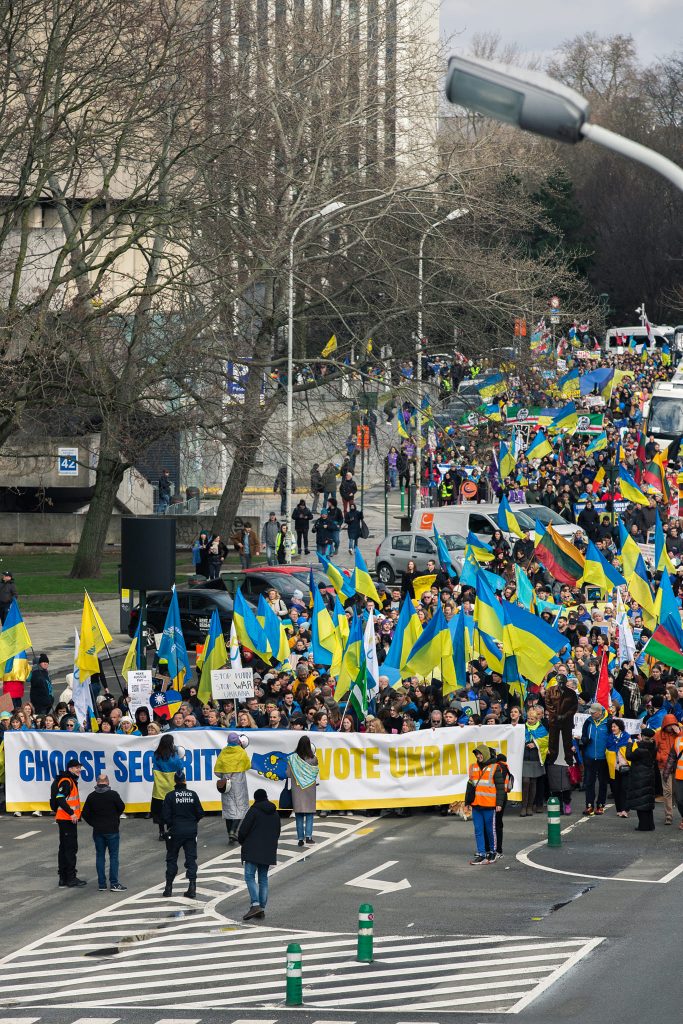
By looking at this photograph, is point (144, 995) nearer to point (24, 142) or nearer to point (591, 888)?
point (591, 888)

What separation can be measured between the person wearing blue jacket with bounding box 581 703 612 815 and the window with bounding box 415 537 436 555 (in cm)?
1833

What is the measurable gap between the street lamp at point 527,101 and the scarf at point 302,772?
12.9m

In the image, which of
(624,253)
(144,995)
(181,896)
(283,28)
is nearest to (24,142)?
(283,28)

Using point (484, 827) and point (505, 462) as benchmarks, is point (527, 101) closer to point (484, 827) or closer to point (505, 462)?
point (484, 827)

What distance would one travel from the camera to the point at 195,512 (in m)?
52.5

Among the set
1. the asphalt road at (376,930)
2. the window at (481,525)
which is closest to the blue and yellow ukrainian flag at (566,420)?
the window at (481,525)

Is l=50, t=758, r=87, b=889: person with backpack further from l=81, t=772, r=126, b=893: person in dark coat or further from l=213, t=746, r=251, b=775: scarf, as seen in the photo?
l=213, t=746, r=251, b=775: scarf

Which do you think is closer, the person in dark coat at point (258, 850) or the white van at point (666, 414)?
the person in dark coat at point (258, 850)

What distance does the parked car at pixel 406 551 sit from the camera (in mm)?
39000

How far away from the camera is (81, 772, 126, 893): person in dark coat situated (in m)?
18.4

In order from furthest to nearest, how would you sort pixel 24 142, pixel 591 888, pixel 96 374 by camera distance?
pixel 96 374 < pixel 24 142 < pixel 591 888

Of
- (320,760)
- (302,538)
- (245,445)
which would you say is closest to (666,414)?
(302,538)

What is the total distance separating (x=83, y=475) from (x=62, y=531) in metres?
1.99

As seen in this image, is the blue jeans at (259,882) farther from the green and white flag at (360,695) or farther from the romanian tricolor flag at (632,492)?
the romanian tricolor flag at (632,492)
